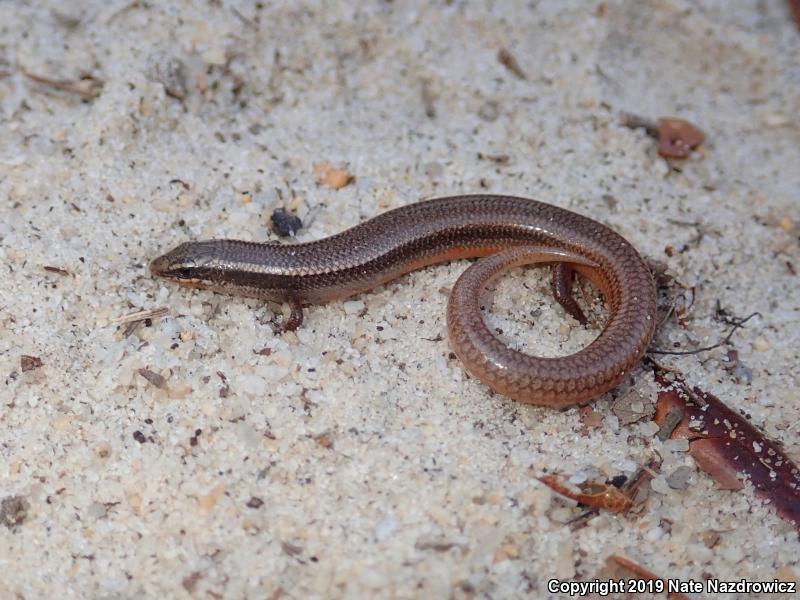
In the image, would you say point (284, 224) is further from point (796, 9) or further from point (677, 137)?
point (796, 9)

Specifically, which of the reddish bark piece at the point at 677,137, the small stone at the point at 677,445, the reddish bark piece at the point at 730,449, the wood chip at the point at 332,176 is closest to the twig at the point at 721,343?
the reddish bark piece at the point at 730,449

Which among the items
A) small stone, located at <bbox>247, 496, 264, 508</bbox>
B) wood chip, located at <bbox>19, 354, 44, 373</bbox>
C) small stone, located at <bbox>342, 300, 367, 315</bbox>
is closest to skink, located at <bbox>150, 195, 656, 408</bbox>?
small stone, located at <bbox>342, 300, 367, 315</bbox>

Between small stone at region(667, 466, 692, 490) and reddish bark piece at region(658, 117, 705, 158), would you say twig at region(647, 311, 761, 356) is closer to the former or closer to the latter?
small stone at region(667, 466, 692, 490)

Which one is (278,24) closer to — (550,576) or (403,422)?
(403,422)

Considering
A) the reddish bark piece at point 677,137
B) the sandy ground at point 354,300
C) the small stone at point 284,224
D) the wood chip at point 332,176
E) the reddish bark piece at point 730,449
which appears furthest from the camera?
the reddish bark piece at point 677,137

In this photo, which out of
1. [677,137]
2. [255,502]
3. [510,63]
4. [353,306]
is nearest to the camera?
[255,502]

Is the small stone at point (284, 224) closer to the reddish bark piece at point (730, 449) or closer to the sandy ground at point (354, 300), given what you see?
the sandy ground at point (354, 300)

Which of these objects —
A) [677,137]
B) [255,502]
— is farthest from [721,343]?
[255,502]
